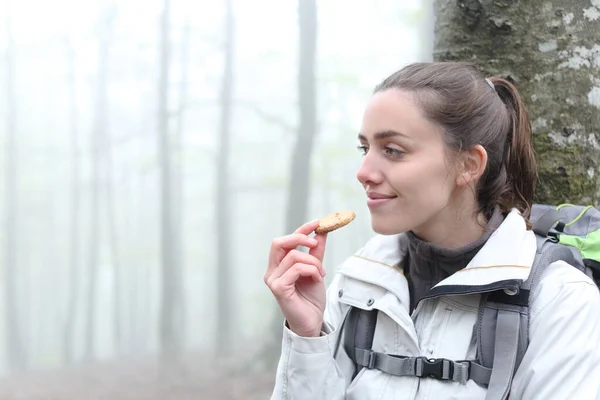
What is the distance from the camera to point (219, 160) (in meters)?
3.06

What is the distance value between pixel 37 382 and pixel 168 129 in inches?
54.9

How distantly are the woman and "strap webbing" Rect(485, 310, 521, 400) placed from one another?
32 mm

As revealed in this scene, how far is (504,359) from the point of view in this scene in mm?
1160

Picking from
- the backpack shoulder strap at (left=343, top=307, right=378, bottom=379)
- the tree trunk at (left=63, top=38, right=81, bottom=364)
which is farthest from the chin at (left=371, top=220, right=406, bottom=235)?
the tree trunk at (left=63, top=38, right=81, bottom=364)

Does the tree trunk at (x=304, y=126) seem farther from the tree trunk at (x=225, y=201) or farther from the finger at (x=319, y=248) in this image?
the finger at (x=319, y=248)

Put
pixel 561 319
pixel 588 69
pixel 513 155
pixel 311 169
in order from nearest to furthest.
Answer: pixel 561 319 < pixel 513 155 < pixel 588 69 < pixel 311 169

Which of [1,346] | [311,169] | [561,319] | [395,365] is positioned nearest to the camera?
[561,319]

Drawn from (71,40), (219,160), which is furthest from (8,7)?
(219,160)

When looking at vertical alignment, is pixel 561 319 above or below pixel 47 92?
below

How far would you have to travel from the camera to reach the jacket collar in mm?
1217

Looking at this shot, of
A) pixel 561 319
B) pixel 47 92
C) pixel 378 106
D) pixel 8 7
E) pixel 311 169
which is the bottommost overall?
pixel 311 169

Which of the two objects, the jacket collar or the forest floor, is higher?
the jacket collar

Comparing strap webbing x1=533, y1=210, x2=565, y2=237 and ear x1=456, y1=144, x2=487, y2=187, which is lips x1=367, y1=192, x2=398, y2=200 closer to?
ear x1=456, y1=144, x2=487, y2=187

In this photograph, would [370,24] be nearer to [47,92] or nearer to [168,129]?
[168,129]
